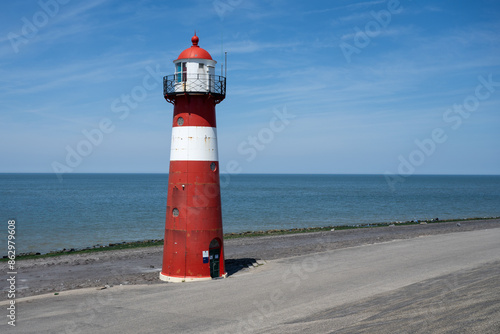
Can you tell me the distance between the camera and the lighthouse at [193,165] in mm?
17688

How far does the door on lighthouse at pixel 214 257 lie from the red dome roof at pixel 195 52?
736 centimetres

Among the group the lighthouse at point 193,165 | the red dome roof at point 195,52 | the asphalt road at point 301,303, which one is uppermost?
the red dome roof at point 195,52

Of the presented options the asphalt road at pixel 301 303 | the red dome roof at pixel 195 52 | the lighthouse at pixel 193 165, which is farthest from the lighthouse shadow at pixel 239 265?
the red dome roof at pixel 195 52

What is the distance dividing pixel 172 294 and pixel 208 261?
2440 mm

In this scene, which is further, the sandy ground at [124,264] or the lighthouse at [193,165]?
the sandy ground at [124,264]

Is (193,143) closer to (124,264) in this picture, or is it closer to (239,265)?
(239,265)

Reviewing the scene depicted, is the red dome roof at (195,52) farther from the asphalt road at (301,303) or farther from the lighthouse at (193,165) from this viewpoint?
the asphalt road at (301,303)

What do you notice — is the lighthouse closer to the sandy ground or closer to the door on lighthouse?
the door on lighthouse

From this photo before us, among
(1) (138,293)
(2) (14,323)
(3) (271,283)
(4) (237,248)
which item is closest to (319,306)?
(3) (271,283)

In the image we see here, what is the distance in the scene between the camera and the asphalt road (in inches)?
481

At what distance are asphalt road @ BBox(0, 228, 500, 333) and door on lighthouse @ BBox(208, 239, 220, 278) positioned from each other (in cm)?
60

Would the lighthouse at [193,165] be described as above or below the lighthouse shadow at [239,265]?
above

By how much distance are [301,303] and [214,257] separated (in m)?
4.99

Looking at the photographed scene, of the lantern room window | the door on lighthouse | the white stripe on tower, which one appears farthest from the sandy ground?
the lantern room window
